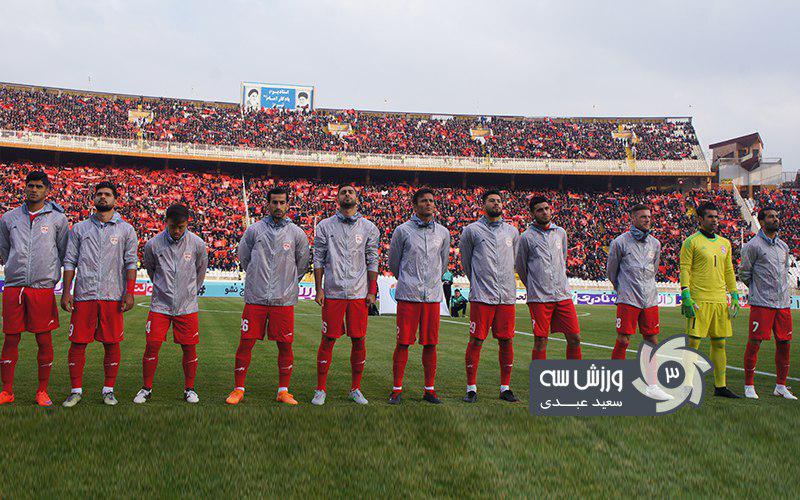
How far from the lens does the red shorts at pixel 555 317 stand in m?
6.75

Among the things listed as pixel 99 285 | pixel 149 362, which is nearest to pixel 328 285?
pixel 149 362

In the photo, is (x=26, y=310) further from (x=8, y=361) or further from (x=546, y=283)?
(x=546, y=283)

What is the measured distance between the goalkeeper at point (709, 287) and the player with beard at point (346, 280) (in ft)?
12.5

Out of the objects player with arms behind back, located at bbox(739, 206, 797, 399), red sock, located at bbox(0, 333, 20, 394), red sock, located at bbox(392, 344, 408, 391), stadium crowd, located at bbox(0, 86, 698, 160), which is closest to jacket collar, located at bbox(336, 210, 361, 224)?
red sock, located at bbox(392, 344, 408, 391)

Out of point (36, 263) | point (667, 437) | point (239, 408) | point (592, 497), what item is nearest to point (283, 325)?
point (239, 408)

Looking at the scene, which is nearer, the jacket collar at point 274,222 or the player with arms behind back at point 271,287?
the player with arms behind back at point 271,287

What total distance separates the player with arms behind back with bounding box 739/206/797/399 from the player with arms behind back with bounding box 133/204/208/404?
654cm

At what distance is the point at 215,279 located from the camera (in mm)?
31734

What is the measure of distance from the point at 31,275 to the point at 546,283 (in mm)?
5499

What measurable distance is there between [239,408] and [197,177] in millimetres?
42273

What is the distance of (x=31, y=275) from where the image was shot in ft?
19.7

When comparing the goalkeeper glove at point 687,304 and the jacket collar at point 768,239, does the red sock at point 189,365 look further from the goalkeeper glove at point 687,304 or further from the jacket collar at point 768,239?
the jacket collar at point 768,239

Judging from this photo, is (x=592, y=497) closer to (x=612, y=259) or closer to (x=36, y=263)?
(x=612, y=259)

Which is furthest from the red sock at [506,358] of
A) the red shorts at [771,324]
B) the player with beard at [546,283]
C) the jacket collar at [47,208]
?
the jacket collar at [47,208]
